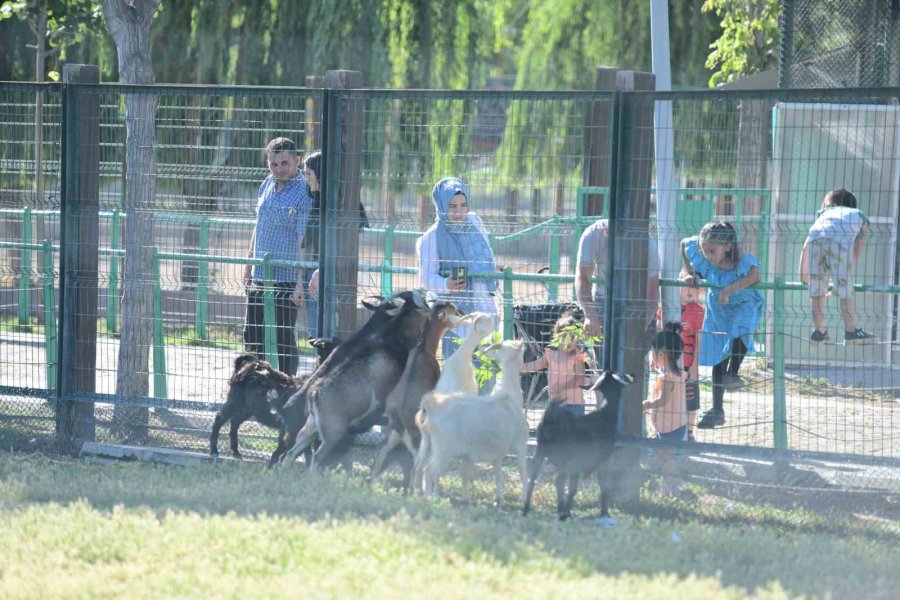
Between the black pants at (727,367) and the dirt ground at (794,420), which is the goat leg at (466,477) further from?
the black pants at (727,367)

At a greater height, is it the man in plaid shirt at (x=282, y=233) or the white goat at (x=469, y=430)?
the man in plaid shirt at (x=282, y=233)

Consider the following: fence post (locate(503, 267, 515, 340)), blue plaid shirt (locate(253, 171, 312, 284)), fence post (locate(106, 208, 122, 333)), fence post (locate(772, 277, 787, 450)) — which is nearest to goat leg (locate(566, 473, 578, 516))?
fence post (locate(772, 277, 787, 450))

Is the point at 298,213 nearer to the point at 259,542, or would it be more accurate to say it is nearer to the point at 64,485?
the point at 64,485

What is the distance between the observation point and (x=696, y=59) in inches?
860

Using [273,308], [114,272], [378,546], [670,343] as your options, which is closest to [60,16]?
[114,272]

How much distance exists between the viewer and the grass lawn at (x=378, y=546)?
Answer: 17.1 feet

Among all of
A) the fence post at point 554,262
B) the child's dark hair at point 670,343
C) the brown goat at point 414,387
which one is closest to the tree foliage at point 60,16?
the fence post at point 554,262

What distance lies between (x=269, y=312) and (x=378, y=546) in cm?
366

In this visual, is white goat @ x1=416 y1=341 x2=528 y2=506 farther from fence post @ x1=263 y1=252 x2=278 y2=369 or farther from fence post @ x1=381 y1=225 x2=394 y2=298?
fence post @ x1=381 y1=225 x2=394 y2=298

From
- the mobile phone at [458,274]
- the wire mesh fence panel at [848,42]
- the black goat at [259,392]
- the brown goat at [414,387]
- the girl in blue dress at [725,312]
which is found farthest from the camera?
the wire mesh fence panel at [848,42]

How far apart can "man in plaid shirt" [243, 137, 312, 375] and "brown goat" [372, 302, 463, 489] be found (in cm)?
145

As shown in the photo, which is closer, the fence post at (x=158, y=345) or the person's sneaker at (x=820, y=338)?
the person's sneaker at (x=820, y=338)

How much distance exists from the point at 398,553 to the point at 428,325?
2.15 metres

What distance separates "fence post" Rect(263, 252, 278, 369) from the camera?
873 cm
